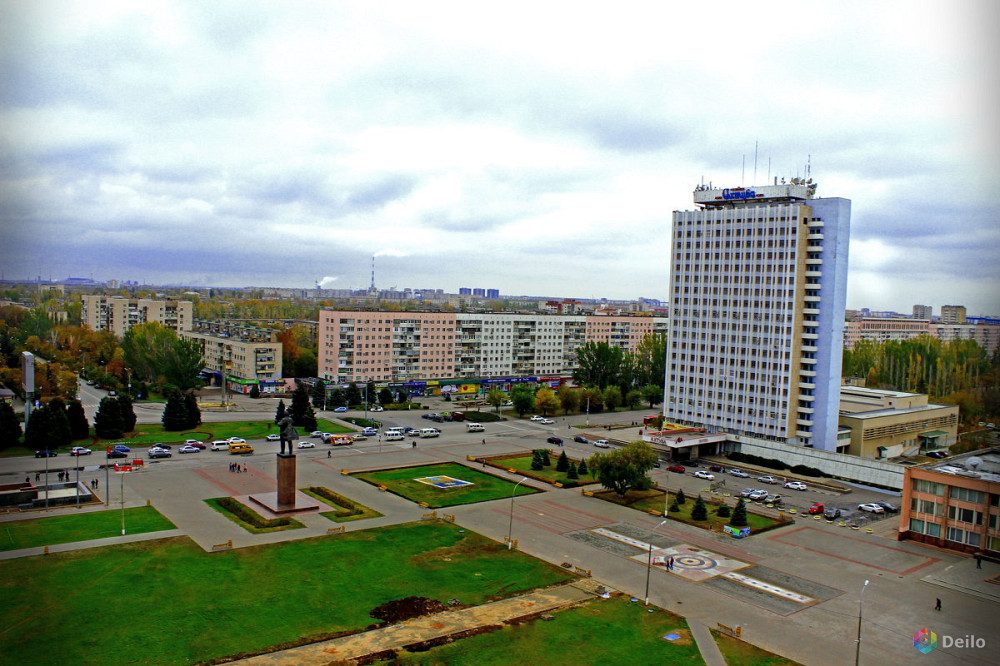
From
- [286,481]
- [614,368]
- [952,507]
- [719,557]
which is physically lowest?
[719,557]

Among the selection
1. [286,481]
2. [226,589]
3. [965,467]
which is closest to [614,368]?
[965,467]

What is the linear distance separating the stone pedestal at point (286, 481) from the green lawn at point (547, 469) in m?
15.8

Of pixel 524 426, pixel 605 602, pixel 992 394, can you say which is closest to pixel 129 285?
pixel 524 426

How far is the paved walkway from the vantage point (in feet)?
65.6

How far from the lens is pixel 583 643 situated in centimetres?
2162

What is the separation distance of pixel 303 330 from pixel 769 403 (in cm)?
7575

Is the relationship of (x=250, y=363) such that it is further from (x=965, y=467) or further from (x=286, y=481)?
(x=965, y=467)

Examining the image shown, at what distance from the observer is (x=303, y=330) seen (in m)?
107

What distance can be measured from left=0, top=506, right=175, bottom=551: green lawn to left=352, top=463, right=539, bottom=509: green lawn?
1225 cm

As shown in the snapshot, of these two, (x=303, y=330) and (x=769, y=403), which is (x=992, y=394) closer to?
(x=769, y=403)

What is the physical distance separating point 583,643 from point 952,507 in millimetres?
20942

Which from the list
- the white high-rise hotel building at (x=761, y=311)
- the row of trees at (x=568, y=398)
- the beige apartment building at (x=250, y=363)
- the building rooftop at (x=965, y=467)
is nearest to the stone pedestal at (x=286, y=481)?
the building rooftop at (x=965, y=467)

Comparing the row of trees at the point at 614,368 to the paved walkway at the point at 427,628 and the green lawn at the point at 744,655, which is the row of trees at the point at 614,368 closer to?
the paved walkway at the point at 427,628

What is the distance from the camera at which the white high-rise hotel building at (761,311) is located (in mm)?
48625
